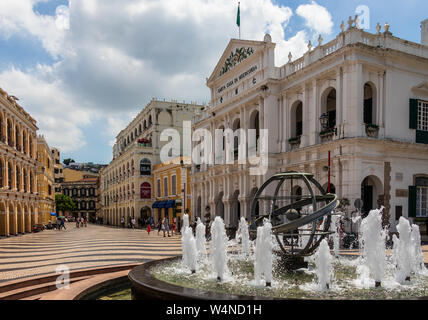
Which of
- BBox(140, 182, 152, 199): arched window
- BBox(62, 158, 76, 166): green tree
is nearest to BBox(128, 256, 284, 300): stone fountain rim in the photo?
BBox(140, 182, 152, 199): arched window

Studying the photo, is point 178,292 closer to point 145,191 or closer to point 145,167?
point 145,191

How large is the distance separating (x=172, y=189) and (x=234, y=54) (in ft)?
64.4

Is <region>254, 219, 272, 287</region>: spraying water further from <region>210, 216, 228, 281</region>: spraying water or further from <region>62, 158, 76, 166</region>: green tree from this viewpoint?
<region>62, 158, 76, 166</region>: green tree

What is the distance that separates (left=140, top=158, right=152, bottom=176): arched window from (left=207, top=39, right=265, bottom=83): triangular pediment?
2097 cm

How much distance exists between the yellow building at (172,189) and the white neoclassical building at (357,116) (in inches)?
598

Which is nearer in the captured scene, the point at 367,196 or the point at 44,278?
the point at 44,278

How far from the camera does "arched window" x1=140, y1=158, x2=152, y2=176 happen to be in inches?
1993

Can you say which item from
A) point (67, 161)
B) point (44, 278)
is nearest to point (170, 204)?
point (44, 278)

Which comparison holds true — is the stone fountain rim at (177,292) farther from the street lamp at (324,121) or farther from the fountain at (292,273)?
the street lamp at (324,121)

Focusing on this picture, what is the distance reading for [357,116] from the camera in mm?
19375

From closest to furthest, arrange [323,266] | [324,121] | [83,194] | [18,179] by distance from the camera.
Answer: [323,266] < [324,121] < [18,179] < [83,194]

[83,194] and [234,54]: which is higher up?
[234,54]

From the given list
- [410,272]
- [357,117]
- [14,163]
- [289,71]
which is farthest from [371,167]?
[14,163]
